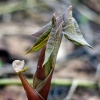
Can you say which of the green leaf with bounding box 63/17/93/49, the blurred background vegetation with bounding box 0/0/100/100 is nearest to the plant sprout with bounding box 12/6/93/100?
the green leaf with bounding box 63/17/93/49

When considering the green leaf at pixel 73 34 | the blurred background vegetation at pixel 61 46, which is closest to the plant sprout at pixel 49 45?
the green leaf at pixel 73 34

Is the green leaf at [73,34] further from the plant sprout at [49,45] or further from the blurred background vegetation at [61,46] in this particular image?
the blurred background vegetation at [61,46]

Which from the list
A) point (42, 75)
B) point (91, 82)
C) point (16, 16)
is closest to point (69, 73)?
point (91, 82)

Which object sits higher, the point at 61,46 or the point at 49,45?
the point at 49,45

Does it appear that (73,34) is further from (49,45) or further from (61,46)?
(61,46)

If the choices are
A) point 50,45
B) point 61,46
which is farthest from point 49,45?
point 61,46

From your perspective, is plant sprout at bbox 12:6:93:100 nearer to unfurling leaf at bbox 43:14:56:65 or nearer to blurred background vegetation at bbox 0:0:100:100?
unfurling leaf at bbox 43:14:56:65
